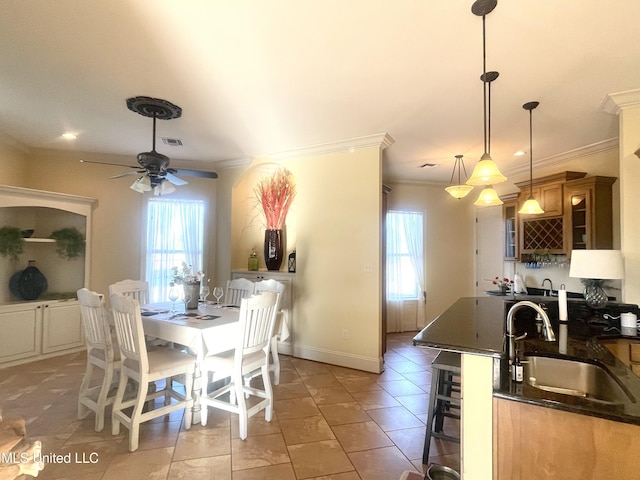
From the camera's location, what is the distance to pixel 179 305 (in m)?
3.38

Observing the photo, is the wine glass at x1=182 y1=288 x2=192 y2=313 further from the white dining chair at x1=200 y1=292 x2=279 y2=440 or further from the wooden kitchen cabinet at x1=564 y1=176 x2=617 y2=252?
the wooden kitchen cabinet at x1=564 y1=176 x2=617 y2=252

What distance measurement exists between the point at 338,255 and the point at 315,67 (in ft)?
7.40

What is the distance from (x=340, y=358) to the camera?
3.95m

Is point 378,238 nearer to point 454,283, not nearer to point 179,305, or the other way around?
point 179,305

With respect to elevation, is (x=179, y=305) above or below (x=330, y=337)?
Answer: above

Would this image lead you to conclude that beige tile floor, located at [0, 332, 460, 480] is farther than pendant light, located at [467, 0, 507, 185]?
Yes

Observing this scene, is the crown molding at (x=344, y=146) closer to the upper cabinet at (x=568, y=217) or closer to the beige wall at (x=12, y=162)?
the upper cabinet at (x=568, y=217)

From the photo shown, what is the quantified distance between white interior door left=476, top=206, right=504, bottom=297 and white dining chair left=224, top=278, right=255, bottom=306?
424 centimetres

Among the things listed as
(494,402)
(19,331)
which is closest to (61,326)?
(19,331)

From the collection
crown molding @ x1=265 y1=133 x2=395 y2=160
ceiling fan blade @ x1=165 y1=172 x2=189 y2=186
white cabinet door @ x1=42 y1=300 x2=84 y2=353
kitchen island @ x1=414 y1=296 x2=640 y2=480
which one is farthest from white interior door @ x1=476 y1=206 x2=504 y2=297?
white cabinet door @ x1=42 y1=300 x2=84 y2=353

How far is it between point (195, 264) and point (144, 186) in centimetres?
205

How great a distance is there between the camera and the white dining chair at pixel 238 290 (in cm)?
390

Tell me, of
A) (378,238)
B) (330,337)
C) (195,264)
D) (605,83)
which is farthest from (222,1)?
(195,264)

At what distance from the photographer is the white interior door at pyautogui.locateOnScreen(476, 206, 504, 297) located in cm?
555
